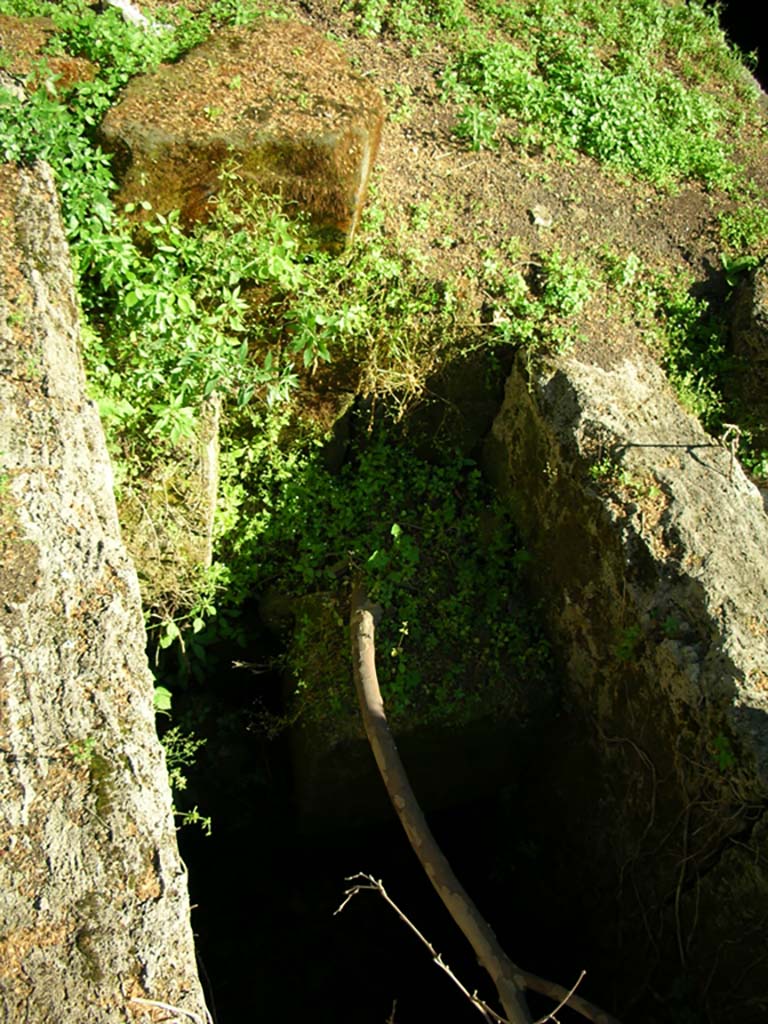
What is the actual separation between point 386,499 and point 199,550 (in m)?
1.10

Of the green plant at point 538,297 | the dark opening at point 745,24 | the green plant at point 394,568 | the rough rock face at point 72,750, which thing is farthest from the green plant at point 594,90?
the rough rock face at point 72,750

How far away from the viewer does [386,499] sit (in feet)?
15.4

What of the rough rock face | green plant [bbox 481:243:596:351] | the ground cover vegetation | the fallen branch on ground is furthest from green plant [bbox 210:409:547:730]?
the rough rock face

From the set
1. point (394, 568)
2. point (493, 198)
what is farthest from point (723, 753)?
point (493, 198)

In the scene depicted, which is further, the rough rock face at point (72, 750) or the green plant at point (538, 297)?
the green plant at point (538, 297)

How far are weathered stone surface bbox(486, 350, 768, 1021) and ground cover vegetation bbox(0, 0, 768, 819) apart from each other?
0.34 m

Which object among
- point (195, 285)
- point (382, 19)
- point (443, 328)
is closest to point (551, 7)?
point (382, 19)

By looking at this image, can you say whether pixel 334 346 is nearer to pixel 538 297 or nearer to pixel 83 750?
pixel 538 297

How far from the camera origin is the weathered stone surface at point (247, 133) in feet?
13.1

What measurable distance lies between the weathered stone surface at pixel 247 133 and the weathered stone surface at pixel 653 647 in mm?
1432

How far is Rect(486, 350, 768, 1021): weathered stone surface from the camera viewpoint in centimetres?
330

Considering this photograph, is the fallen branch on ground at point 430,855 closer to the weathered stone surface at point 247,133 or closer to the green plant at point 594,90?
the weathered stone surface at point 247,133

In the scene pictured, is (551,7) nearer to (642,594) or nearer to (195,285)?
(195,285)

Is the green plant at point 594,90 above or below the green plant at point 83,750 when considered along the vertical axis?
above
